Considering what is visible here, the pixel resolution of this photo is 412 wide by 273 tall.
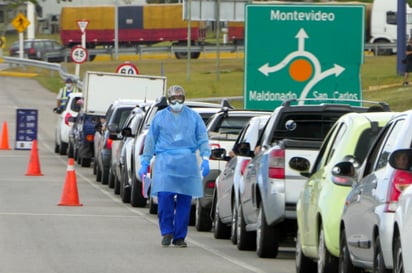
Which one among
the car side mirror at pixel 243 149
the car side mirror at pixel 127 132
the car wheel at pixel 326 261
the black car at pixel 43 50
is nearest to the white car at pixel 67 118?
the car side mirror at pixel 127 132

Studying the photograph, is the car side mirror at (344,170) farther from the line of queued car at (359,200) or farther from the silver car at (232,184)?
the silver car at (232,184)

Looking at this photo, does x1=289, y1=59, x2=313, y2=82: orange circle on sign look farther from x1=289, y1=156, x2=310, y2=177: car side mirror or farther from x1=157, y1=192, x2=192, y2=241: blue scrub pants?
x1=289, y1=156, x2=310, y2=177: car side mirror

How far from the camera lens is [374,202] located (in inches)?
399

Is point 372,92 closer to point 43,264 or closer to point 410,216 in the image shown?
point 43,264

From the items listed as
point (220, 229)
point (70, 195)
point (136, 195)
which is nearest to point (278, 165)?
point (220, 229)

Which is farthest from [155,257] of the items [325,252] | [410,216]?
[410,216]

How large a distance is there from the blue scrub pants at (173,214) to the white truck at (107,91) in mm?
18719

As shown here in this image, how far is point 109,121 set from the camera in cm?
3031

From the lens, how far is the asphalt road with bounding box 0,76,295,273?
1406 cm

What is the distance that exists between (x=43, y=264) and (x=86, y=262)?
0.51m

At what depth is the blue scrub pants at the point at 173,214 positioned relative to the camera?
16.4 meters

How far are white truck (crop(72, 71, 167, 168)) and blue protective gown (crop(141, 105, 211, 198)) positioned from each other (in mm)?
18784

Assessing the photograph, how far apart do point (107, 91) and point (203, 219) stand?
18183 mm

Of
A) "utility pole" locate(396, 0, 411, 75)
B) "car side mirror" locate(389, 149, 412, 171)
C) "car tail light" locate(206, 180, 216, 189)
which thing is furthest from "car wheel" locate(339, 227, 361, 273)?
"utility pole" locate(396, 0, 411, 75)
